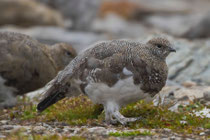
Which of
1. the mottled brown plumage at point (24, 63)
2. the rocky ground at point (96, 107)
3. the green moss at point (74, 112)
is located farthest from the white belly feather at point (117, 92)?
the mottled brown plumage at point (24, 63)

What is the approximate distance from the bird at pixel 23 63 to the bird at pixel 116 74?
1.33 meters

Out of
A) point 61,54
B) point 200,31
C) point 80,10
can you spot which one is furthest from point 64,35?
point 61,54

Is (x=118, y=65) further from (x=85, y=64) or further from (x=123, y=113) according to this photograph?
(x=123, y=113)

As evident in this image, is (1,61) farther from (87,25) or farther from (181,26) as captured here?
(181,26)

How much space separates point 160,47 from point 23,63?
8.27ft

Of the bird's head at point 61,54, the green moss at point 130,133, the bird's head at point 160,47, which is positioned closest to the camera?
the green moss at point 130,133

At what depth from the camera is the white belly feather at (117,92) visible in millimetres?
6805

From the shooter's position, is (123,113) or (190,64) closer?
(123,113)

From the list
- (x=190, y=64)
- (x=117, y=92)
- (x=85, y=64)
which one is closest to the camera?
(x=117, y=92)

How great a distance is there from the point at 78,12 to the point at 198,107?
15.7 meters

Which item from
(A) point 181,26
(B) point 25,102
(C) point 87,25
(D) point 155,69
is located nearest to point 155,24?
(A) point 181,26

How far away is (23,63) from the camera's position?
28.1ft

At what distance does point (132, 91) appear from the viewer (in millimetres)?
6844

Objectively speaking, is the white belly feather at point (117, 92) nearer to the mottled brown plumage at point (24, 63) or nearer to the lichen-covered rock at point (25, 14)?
the mottled brown plumage at point (24, 63)
